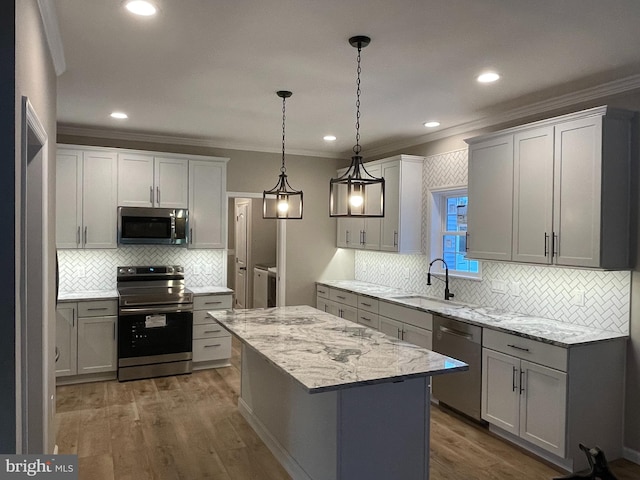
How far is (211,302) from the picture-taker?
5.41 m

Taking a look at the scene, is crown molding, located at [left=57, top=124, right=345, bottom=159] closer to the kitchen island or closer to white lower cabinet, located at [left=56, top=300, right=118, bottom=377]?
white lower cabinet, located at [left=56, top=300, right=118, bottom=377]

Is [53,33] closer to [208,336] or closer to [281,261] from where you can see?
[208,336]

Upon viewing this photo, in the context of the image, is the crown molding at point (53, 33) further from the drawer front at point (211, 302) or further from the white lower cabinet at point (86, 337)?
the drawer front at point (211, 302)

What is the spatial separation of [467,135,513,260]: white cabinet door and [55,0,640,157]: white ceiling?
15.5 inches

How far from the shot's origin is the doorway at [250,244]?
781 centimetres

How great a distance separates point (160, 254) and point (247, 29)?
3665mm

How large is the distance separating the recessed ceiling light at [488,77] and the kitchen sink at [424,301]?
2049 millimetres

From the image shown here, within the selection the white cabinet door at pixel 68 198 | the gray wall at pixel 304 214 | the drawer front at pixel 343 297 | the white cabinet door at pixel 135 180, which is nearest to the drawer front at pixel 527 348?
the drawer front at pixel 343 297

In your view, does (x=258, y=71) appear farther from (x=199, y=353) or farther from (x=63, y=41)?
(x=199, y=353)

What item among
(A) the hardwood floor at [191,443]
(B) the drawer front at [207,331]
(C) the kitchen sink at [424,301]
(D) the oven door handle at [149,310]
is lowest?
(A) the hardwood floor at [191,443]

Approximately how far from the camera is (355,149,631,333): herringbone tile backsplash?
3420 millimetres

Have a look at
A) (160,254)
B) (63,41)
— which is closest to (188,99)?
(63,41)

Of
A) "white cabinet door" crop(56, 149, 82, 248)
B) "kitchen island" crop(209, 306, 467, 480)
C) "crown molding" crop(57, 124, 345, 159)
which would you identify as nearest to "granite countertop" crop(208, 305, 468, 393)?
"kitchen island" crop(209, 306, 467, 480)

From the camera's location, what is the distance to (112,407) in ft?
13.9
